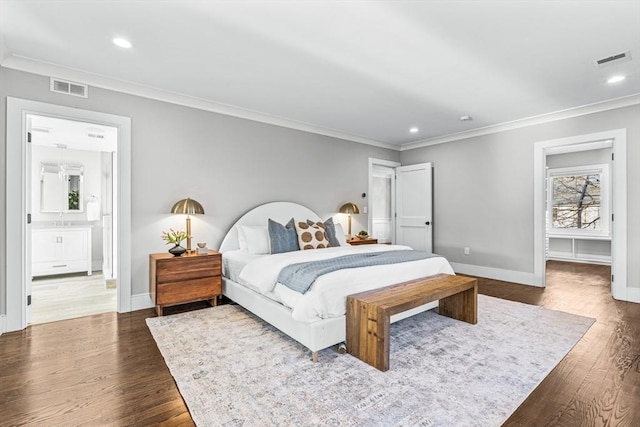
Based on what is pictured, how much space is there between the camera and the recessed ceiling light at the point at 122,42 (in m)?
2.62

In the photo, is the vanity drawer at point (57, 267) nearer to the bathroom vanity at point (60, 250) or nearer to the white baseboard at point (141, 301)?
the bathroom vanity at point (60, 250)

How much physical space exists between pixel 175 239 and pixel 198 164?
→ 1.06 m

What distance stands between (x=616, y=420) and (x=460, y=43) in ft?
9.30

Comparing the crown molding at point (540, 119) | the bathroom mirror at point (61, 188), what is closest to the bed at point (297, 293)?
the crown molding at point (540, 119)

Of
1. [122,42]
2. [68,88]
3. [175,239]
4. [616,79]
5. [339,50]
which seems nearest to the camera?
[122,42]

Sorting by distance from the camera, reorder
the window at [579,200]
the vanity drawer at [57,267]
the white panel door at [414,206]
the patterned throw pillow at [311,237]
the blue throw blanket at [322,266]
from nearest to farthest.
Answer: the blue throw blanket at [322,266], the patterned throw pillow at [311,237], the vanity drawer at [57,267], the white panel door at [414,206], the window at [579,200]

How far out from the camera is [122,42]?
2.66m

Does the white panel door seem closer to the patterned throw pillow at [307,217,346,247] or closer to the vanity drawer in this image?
the patterned throw pillow at [307,217,346,247]

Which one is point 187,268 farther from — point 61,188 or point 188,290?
point 61,188

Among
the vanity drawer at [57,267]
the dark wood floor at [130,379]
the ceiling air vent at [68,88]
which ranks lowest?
the dark wood floor at [130,379]

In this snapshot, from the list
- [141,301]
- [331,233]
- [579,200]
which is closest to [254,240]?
[331,233]

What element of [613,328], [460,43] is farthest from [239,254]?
[613,328]

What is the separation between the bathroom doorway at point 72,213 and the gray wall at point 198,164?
1122mm

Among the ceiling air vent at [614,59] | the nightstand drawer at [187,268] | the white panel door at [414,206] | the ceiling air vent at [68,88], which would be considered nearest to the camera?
the ceiling air vent at [614,59]
